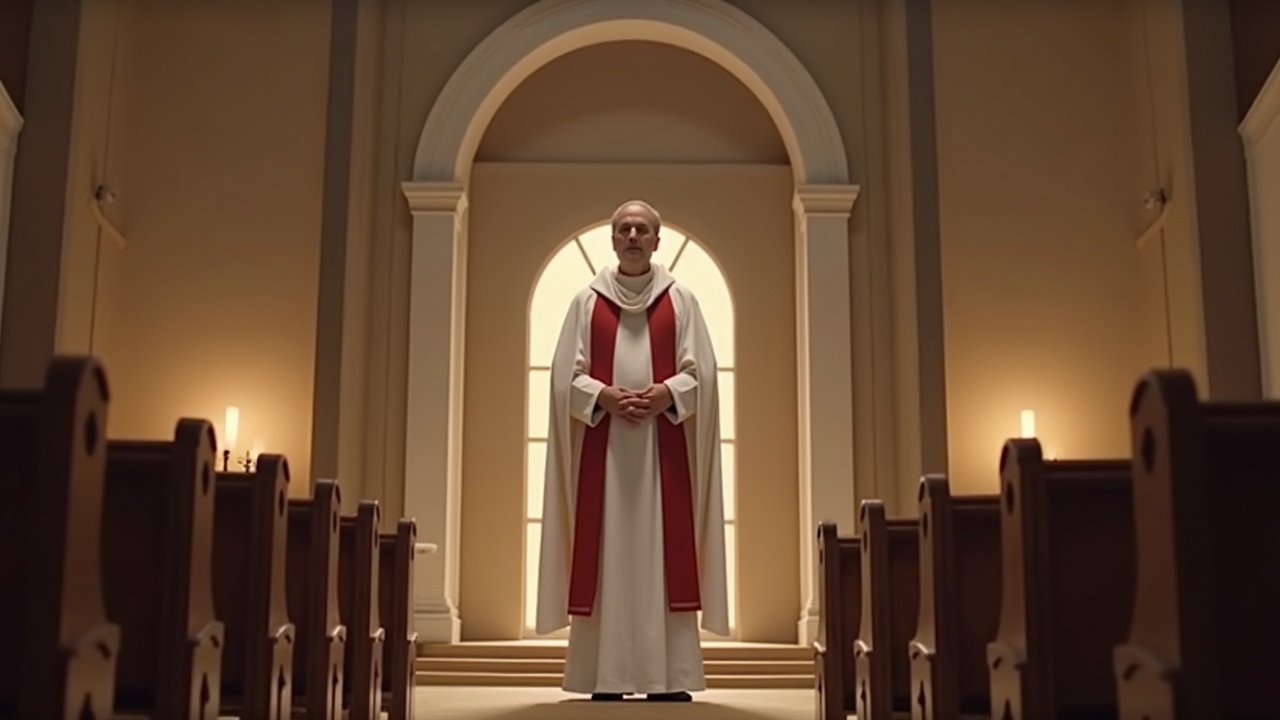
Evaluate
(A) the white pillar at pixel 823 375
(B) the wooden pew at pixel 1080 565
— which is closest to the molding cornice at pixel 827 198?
(A) the white pillar at pixel 823 375

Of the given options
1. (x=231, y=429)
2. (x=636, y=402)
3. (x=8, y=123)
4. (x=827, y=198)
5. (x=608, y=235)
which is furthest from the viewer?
(x=608, y=235)

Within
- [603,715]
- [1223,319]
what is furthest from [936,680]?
[1223,319]

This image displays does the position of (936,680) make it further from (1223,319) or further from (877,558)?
(1223,319)

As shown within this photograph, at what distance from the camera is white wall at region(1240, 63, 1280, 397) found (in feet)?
23.3

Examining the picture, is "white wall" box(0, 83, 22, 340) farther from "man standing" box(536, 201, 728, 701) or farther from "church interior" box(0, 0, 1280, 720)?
"man standing" box(536, 201, 728, 701)

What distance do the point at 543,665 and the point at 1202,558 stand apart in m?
6.17

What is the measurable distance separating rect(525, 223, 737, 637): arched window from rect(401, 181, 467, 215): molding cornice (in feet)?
2.77

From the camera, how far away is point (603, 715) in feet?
16.5

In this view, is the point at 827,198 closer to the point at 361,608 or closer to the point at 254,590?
the point at 361,608

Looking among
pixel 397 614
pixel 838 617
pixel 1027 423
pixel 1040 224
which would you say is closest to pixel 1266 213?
pixel 1040 224

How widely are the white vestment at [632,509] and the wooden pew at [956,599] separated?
229cm

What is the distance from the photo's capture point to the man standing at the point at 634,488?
19.0 ft

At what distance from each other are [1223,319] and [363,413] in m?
4.91

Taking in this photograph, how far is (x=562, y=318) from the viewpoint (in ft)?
31.6
